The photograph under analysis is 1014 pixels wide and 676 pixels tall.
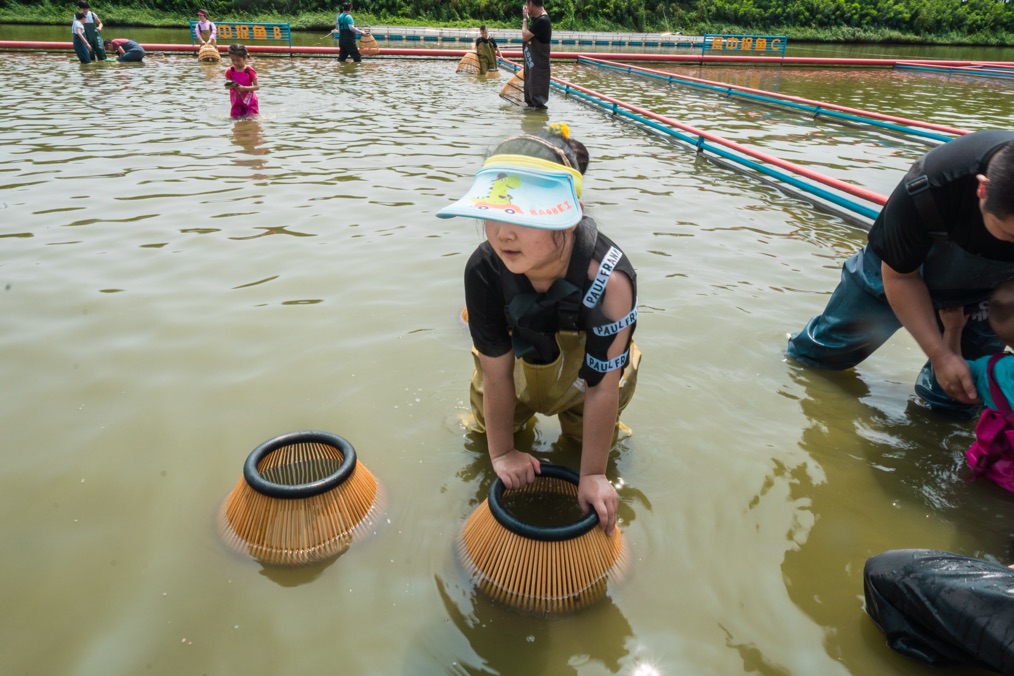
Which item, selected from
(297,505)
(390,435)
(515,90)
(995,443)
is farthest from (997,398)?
(515,90)

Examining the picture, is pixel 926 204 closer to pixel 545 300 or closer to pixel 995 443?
pixel 995 443

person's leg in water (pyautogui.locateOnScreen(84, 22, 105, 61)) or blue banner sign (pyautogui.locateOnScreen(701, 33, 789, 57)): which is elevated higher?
blue banner sign (pyautogui.locateOnScreen(701, 33, 789, 57))

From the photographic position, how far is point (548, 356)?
2529 mm

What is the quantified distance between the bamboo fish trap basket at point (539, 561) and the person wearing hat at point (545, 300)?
12 cm

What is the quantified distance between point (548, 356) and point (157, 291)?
329 cm

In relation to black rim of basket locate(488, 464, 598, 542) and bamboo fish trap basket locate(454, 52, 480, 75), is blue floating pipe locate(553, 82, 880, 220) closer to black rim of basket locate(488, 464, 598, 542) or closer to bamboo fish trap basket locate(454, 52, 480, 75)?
black rim of basket locate(488, 464, 598, 542)

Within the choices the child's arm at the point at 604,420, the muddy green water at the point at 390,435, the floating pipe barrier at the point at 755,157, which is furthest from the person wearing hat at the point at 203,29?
the child's arm at the point at 604,420

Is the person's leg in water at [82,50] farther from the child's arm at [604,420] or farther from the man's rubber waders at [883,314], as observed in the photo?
the child's arm at [604,420]

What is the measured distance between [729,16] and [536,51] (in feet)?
113

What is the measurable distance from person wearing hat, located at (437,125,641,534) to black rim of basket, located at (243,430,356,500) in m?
0.57

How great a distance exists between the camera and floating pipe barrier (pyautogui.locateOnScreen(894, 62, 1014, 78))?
68.1 feet

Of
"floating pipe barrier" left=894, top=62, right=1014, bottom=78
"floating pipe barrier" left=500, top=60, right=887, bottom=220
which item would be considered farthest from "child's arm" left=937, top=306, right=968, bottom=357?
"floating pipe barrier" left=894, top=62, right=1014, bottom=78

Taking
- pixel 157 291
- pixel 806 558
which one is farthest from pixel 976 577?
pixel 157 291

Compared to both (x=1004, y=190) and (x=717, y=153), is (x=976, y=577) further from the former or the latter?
(x=717, y=153)
